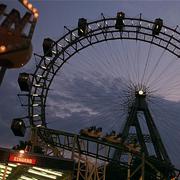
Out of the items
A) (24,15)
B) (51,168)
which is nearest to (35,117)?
(51,168)

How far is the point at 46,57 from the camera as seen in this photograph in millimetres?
33562

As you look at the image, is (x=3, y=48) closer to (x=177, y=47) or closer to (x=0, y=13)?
(x=0, y=13)

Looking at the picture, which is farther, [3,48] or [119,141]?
[119,141]

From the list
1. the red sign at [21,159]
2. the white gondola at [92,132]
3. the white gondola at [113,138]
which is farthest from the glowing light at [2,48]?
the white gondola at [113,138]

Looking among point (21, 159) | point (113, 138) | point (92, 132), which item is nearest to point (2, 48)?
point (21, 159)

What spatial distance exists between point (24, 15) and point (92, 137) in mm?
15987

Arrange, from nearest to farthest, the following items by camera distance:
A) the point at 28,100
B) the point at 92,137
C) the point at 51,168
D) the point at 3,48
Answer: the point at 3,48 < the point at 51,168 < the point at 92,137 < the point at 28,100

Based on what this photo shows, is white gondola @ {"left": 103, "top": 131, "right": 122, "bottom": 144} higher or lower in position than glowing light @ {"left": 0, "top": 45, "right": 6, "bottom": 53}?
lower

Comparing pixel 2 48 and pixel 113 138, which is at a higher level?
pixel 2 48

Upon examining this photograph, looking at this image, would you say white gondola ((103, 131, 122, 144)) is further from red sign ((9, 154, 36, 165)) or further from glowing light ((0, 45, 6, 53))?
glowing light ((0, 45, 6, 53))

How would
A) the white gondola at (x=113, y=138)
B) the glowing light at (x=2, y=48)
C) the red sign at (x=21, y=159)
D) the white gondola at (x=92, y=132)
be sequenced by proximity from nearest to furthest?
1. the glowing light at (x=2, y=48)
2. the red sign at (x=21, y=159)
3. the white gondola at (x=92, y=132)
4. the white gondola at (x=113, y=138)

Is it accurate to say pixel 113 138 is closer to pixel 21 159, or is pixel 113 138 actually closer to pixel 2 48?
pixel 21 159

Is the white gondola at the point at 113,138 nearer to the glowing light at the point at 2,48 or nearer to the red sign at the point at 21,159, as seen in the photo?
the red sign at the point at 21,159

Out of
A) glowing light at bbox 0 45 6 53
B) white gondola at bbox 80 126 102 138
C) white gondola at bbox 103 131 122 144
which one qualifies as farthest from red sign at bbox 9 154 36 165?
white gondola at bbox 103 131 122 144
